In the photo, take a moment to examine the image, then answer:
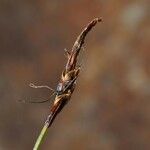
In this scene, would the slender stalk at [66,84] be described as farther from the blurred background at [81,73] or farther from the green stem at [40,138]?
the blurred background at [81,73]

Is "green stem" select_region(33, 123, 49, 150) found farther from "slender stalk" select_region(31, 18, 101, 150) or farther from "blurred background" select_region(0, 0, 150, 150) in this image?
"blurred background" select_region(0, 0, 150, 150)

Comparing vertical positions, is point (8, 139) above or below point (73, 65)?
above

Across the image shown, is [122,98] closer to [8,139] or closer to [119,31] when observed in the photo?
[119,31]

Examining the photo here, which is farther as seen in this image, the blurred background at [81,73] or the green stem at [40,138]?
the blurred background at [81,73]

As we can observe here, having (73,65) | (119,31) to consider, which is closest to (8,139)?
(119,31)

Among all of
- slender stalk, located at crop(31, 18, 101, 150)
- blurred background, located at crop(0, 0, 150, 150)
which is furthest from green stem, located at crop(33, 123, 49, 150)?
blurred background, located at crop(0, 0, 150, 150)

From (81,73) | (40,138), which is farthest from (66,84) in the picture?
(81,73)

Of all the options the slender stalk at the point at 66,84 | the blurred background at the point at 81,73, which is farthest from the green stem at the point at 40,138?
the blurred background at the point at 81,73

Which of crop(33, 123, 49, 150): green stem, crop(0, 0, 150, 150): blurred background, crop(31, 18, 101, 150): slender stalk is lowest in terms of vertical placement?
crop(33, 123, 49, 150): green stem
